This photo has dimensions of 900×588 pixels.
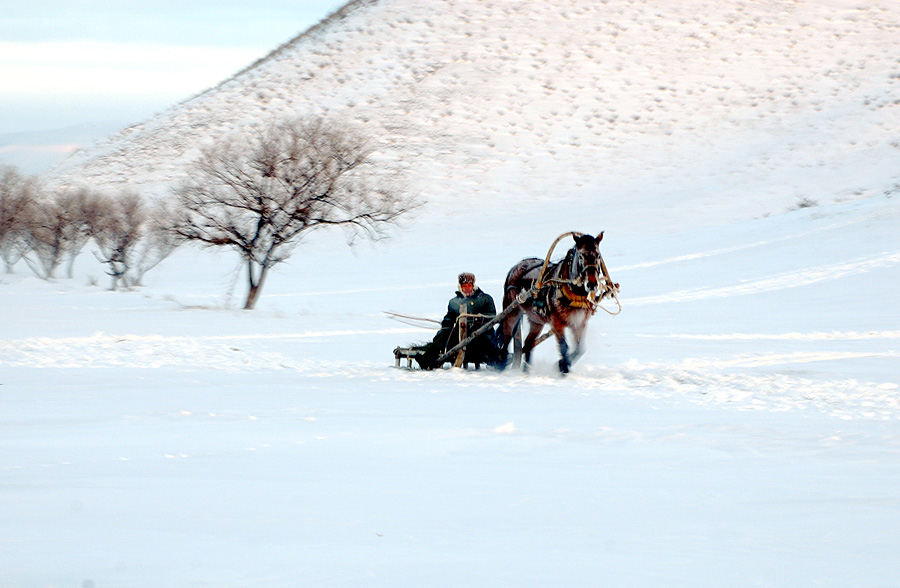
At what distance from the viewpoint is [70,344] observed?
1466 cm

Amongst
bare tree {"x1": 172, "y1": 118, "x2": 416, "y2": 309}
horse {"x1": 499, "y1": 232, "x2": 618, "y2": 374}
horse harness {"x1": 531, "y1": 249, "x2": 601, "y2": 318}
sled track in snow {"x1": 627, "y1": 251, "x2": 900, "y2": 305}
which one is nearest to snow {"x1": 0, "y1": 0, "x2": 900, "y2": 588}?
sled track in snow {"x1": 627, "y1": 251, "x2": 900, "y2": 305}

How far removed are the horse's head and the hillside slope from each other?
108 ft

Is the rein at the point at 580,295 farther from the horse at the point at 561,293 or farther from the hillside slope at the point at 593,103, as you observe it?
the hillside slope at the point at 593,103

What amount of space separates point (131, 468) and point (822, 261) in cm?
2676

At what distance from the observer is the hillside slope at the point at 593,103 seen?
50250 millimetres

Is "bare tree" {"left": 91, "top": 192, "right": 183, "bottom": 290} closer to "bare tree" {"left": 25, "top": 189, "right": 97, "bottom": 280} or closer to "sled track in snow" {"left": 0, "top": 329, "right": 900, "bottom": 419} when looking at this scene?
"bare tree" {"left": 25, "top": 189, "right": 97, "bottom": 280}

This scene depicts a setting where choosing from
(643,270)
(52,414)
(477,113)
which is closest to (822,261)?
(643,270)

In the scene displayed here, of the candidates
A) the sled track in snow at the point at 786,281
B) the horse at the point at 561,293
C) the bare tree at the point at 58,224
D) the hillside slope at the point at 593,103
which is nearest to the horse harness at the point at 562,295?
the horse at the point at 561,293

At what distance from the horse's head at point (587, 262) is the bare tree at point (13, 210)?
28.8 m

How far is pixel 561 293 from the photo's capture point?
10781mm

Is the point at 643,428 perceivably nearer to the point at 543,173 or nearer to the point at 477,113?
the point at 543,173

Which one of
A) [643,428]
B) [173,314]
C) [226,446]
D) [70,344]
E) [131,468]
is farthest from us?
[173,314]

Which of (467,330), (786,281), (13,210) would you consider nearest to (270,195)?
(467,330)

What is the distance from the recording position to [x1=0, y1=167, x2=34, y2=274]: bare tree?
1400 inches
